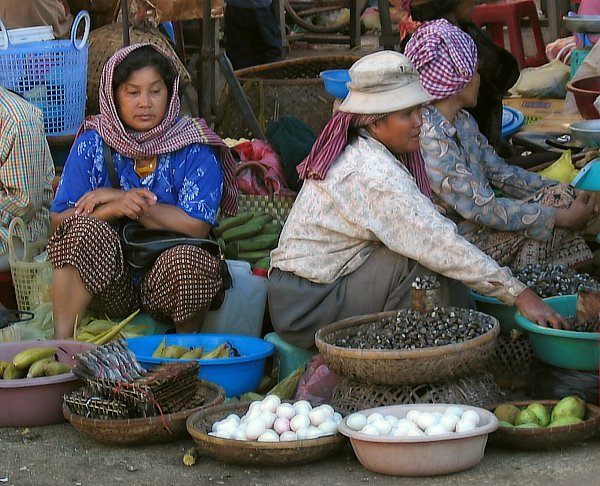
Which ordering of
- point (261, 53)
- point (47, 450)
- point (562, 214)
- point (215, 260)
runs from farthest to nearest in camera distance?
point (261, 53), point (562, 214), point (215, 260), point (47, 450)

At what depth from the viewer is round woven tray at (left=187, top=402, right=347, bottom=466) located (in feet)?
11.8

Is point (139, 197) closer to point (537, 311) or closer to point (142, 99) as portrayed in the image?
point (142, 99)

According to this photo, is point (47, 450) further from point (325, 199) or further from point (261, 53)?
point (261, 53)

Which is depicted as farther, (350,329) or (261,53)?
(261,53)

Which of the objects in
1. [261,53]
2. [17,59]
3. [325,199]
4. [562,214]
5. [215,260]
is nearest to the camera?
[325,199]

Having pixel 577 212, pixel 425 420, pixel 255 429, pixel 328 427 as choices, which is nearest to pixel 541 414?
pixel 425 420

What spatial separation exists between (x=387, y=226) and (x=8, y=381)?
1.41 metres

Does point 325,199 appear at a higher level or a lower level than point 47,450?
higher

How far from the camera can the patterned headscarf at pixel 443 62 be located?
4.87 m

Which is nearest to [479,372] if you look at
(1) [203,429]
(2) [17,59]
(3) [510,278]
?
(3) [510,278]

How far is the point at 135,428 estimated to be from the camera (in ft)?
12.5

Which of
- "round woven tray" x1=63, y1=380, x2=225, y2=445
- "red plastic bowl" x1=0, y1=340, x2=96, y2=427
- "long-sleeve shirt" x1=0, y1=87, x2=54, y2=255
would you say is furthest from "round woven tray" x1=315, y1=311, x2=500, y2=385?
"long-sleeve shirt" x1=0, y1=87, x2=54, y2=255

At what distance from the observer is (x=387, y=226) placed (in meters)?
4.10

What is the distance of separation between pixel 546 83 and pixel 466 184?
141 inches
